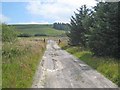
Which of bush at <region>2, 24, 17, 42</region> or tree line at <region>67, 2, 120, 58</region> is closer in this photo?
tree line at <region>67, 2, 120, 58</region>

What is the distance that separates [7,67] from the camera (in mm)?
16844

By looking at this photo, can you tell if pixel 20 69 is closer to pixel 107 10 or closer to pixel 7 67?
pixel 7 67

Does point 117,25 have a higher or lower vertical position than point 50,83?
higher

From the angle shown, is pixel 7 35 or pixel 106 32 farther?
pixel 7 35

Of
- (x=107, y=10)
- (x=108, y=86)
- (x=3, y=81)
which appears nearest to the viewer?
(x=3, y=81)

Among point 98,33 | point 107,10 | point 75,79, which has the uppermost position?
point 107,10

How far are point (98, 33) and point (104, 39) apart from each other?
1.02 meters

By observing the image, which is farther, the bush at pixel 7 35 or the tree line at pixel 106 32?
the bush at pixel 7 35

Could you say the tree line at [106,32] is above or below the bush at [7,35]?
above

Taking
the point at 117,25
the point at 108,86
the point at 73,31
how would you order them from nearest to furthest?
the point at 108,86
the point at 117,25
the point at 73,31

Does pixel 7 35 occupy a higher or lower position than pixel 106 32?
lower

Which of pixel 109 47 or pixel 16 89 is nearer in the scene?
pixel 16 89

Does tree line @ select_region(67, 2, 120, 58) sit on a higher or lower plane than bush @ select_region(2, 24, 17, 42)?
higher

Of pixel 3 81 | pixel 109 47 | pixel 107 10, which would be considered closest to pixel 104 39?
pixel 109 47
